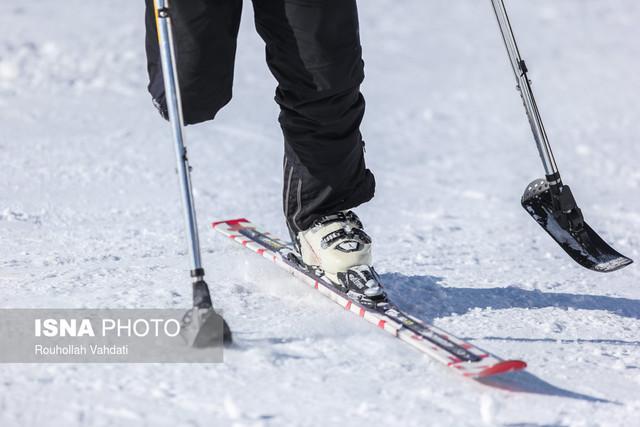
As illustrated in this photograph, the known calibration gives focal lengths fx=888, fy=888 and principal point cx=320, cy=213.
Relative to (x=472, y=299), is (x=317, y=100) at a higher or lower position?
higher

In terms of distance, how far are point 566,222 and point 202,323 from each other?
4.24ft

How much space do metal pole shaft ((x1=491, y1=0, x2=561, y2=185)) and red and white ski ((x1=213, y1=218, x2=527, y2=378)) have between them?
71cm

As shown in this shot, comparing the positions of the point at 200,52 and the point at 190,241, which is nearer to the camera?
the point at 190,241

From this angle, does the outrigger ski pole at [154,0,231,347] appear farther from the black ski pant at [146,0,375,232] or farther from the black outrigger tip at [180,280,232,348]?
the black ski pant at [146,0,375,232]

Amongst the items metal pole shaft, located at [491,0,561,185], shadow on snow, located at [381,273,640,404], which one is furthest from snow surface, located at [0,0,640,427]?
metal pole shaft, located at [491,0,561,185]

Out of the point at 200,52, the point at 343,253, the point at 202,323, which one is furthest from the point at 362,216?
the point at 202,323

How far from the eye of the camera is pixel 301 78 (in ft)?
9.20

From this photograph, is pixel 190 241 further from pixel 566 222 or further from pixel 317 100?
pixel 566 222

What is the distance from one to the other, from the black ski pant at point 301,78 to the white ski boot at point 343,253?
0.15 ft

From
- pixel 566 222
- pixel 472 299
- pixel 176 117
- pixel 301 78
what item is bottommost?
pixel 472 299

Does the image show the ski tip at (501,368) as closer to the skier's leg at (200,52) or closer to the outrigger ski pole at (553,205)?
the outrigger ski pole at (553,205)

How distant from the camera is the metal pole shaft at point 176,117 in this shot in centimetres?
235

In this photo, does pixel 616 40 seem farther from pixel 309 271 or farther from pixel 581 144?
pixel 309 271

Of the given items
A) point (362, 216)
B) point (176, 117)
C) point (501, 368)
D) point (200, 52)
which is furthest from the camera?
point (362, 216)
